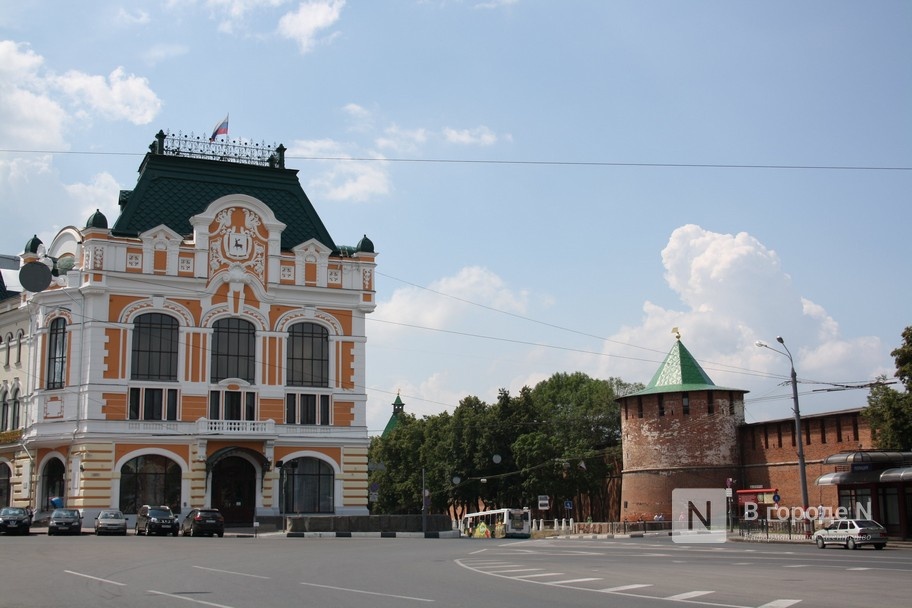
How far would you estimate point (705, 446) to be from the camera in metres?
64.1

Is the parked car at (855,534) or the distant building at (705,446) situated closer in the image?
the parked car at (855,534)

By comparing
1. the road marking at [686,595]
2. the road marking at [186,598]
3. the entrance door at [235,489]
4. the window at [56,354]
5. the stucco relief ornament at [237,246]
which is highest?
the stucco relief ornament at [237,246]

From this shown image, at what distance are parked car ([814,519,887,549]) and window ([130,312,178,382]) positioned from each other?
33523 millimetres

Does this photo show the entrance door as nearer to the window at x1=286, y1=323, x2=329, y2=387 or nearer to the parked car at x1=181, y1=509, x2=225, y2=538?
the window at x1=286, y1=323, x2=329, y2=387

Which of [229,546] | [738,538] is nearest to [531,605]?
[229,546]

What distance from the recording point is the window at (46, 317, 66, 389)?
53.1 metres

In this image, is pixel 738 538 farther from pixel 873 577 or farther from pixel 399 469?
pixel 399 469

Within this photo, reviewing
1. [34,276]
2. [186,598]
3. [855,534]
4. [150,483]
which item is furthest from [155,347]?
[186,598]

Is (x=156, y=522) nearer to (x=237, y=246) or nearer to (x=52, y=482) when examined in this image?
(x=52, y=482)

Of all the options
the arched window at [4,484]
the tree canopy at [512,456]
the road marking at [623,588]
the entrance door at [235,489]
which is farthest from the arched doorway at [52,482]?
the road marking at [623,588]

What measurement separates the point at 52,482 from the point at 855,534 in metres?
40.0

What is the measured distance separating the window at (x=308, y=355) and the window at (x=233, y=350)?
215 centimetres

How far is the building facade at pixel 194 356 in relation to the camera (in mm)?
52250

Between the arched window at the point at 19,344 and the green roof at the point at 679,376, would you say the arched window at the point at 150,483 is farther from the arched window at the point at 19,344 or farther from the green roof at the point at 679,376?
the green roof at the point at 679,376
